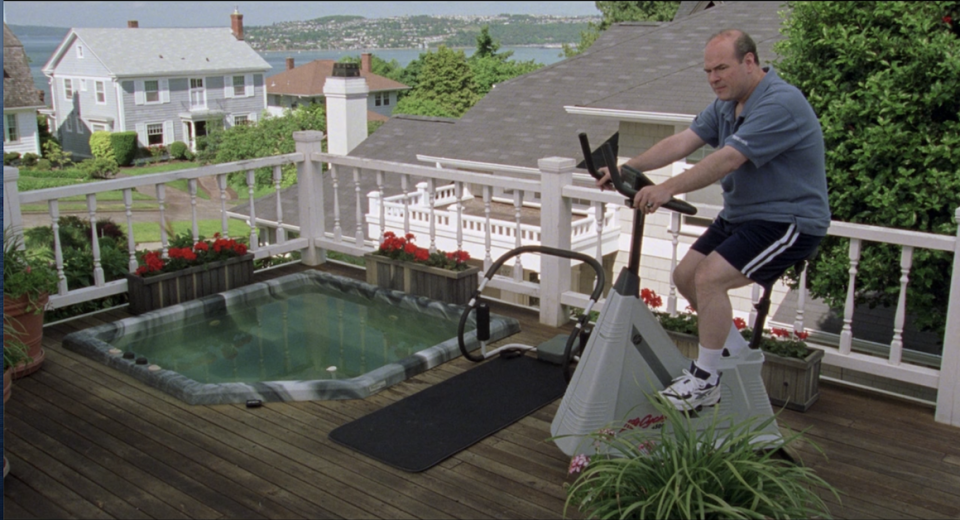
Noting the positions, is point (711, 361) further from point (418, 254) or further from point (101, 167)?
point (101, 167)

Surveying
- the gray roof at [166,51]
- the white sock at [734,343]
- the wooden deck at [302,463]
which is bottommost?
the wooden deck at [302,463]

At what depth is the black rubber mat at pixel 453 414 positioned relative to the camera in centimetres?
336

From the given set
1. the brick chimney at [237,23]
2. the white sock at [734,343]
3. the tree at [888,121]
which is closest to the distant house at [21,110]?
the brick chimney at [237,23]

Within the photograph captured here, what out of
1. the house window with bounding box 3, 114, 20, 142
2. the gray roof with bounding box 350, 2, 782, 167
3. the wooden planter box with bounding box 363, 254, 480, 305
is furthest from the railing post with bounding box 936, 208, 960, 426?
the house window with bounding box 3, 114, 20, 142

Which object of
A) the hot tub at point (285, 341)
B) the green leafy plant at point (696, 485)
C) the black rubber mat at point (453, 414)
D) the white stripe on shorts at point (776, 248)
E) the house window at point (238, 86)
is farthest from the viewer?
the house window at point (238, 86)

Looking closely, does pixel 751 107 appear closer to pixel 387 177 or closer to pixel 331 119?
pixel 331 119

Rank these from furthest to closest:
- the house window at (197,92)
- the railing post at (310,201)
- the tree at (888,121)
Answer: the house window at (197,92) < the tree at (888,121) < the railing post at (310,201)

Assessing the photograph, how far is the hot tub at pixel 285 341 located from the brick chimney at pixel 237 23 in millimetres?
45306

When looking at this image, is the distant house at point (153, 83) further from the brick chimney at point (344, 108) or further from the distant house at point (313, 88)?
the brick chimney at point (344, 108)

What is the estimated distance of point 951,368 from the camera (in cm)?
361

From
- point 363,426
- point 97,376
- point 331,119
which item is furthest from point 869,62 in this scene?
point 331,119

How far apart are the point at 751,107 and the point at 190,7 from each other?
2002 inches

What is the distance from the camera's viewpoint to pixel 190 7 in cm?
4819

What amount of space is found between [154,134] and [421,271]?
42213 mm
